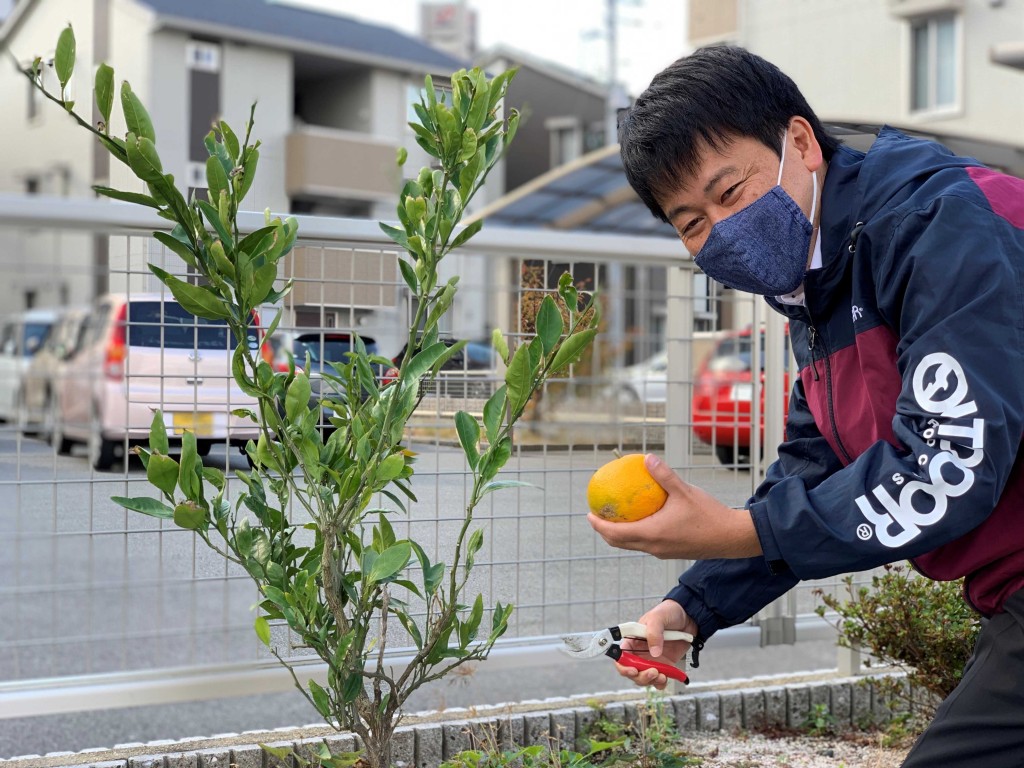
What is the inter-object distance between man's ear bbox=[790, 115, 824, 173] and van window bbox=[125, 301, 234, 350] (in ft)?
4.95

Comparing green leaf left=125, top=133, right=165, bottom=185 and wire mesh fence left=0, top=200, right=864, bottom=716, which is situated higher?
green leaf left=125, top=133, right=165, bottom=185

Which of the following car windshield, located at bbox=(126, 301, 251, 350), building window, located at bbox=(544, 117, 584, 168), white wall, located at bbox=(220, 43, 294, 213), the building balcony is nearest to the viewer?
car windshield, located at bbox=(126, 301, 251, 350)

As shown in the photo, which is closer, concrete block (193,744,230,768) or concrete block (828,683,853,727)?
concrete block (193,744,230,768)

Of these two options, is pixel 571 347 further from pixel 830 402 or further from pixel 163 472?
pixel 163 472

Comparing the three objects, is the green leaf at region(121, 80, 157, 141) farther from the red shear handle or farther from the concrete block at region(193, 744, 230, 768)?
the concrete block at region(193, 744, 230, 768)

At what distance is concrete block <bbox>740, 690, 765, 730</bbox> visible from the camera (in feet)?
11.0

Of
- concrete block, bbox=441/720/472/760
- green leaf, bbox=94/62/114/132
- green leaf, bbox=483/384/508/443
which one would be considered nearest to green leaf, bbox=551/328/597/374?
green leaf, bbox=483/384/508/443

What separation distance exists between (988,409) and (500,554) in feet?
6.18

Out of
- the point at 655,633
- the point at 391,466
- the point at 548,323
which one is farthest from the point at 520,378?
the point at 655,633

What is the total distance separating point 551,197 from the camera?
18.3 m

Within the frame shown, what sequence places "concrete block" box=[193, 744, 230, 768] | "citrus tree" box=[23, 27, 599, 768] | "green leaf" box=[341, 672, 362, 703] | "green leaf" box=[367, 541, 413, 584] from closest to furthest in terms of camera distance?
"citrus tree" box=[23, 27, 599, 768]
"green leaf" box=[367, 541, 413, 584]
"green leaf" box=[341, 672, 362, 703]
"concrete block" box=[193, 744, 230, 768]

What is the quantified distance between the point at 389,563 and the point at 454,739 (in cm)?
102

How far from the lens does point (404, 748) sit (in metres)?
2.91

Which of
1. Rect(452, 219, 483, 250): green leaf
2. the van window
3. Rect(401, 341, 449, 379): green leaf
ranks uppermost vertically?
Rect(452, 219, 483, 250): green leaf
